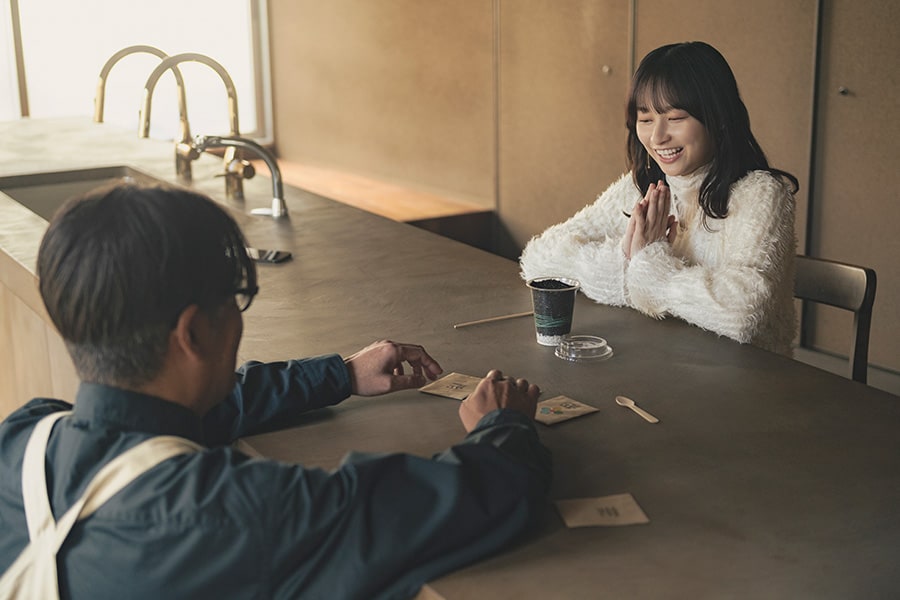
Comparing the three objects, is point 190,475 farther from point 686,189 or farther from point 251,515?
point 686,189

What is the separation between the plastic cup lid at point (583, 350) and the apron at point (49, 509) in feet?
2.80

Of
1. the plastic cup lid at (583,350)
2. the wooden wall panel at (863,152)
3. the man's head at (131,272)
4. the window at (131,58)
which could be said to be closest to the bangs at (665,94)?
the plastic cup lid at (583,350)

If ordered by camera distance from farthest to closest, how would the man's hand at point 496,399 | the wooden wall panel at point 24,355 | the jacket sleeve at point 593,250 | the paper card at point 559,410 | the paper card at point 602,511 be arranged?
the wooden wall panel at point 24,355 < the jacket sleeve at point 593,250 < the paper card at point 559,410 < the man's hand at point 496,399 < the paper card at point 602,511

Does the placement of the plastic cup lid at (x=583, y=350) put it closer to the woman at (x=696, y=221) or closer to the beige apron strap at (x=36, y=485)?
the woman at (x=696, y=221)

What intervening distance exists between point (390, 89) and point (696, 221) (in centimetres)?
420

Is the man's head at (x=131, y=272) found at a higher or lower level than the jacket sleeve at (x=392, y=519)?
higher

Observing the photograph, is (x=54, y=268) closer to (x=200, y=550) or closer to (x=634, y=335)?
(x=200, y=550)

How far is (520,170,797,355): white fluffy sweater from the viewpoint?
1.96 meters

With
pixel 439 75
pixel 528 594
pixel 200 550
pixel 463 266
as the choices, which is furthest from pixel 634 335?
pixel 439 75

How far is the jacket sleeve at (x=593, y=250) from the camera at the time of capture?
2.15m

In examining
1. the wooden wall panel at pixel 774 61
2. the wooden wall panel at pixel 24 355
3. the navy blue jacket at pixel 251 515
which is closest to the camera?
the navy blue jacket at pixel 251 515

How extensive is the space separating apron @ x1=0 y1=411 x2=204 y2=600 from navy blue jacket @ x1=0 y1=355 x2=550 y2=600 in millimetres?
13

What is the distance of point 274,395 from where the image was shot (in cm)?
154

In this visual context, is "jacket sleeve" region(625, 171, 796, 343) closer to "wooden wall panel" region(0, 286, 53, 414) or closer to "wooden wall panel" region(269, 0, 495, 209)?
"wooden wall panel" region(0, 286, 53, 414)
